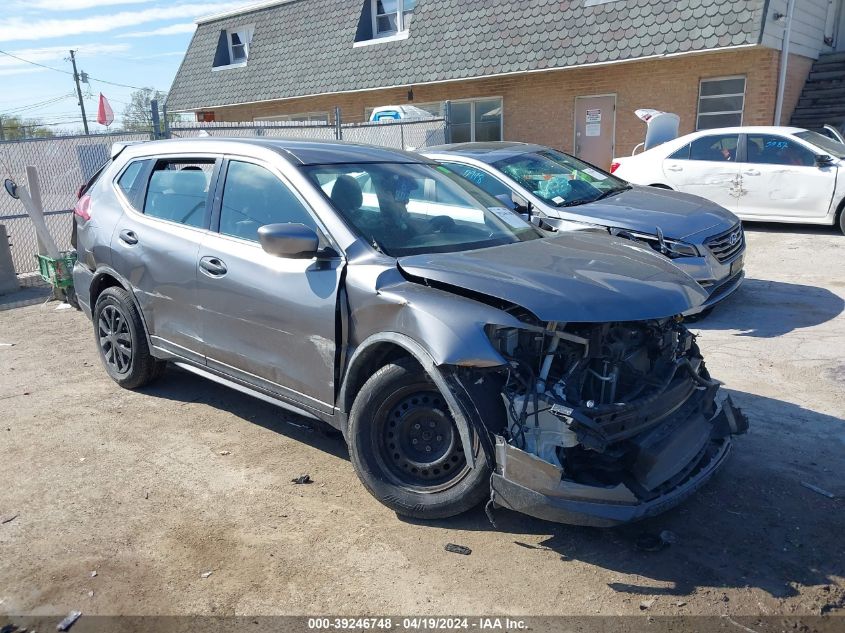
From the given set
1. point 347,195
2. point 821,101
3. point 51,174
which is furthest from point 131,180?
point 821,101

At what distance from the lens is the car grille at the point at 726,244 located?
6.64 m

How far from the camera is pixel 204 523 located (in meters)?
3.68

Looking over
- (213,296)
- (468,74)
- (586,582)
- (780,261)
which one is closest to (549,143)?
(468,74)

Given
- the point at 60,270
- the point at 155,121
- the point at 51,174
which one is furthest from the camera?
the point at 51,174

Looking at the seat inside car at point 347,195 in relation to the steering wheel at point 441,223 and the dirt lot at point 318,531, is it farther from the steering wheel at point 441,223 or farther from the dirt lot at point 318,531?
the dirt lot at point 318,531

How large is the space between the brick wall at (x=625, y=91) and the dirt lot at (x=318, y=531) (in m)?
10.4

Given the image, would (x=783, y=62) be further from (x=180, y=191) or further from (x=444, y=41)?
(x=180, y=191)

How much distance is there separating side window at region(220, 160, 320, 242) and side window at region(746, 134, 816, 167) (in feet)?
29.4

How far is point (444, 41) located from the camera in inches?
694

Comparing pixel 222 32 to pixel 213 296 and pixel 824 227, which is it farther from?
pixel 213 296

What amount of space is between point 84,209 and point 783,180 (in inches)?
375

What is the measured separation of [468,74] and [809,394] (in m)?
13.5

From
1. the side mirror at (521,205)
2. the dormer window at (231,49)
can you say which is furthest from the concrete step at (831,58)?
the dormer window at (231,49)

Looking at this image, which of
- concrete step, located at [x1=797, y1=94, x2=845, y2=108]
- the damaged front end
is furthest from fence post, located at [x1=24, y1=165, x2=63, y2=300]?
concrete step, located at [x1=797, y1=94, x2=845, y2=108]
